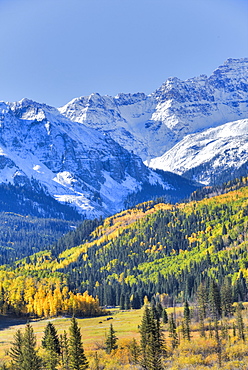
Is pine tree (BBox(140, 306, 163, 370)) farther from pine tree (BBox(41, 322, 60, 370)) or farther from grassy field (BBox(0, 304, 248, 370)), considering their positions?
pine tree (BBox(41, 322, 60, 370))

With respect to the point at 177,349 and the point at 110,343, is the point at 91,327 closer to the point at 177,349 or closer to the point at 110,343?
the point at 110,343

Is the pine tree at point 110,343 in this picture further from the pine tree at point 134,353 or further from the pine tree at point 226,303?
the pine tree at point 226,303

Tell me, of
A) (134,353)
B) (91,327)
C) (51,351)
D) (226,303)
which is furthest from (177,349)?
(91,327)

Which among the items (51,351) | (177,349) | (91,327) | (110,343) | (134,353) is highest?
(91,327)

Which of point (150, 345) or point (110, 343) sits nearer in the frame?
point (150, 345)

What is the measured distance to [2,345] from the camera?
379 feet

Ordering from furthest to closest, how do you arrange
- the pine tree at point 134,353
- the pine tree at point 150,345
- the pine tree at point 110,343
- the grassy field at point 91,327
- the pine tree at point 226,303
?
the pine tree at point 226,303
the grassy field at point 91,327
the pine tree at point 110,343
the pine tree at point 134,353
the pine tree at point 150,345

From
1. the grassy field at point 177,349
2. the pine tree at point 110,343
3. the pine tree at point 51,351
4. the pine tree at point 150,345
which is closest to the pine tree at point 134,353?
the grassy field at point 177,349

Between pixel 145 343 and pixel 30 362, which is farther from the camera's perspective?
pixel 145 343

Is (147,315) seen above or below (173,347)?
above

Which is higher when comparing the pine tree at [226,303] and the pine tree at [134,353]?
the pine tree at [226,303]

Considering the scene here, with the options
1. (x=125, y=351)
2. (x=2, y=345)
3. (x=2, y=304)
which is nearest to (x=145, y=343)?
(x=125, y=351)

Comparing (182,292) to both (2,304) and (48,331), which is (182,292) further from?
(48,331)

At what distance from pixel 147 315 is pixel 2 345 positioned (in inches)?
1876
